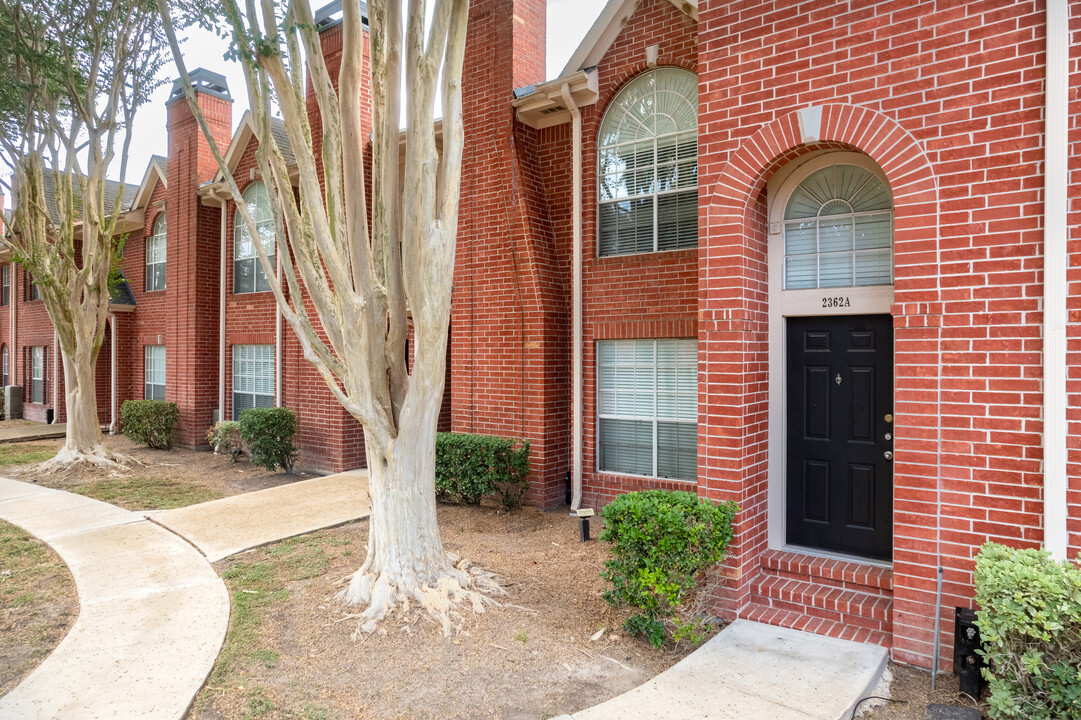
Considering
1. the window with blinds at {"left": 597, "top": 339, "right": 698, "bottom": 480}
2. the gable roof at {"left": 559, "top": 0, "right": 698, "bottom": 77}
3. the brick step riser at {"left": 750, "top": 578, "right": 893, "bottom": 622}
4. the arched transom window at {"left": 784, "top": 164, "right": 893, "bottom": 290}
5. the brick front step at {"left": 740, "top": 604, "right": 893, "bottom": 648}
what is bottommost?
the brick front step at {"left": 740, "top": 604, "right": 893, "bottom": 648}

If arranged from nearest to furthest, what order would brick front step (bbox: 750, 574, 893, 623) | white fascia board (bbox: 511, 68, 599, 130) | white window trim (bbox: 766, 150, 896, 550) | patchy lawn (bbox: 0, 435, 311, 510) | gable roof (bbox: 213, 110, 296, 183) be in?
brick front step (bbox: 750, 574, 893, 623), white window trim (bbox: 766, 150, 896, 550), white fascia board (bbox: 511, 68, 599, 130), patchy lawn (bbox: 0, 435, 311, 510), gable roof (bbox: 213, 110, 296, 183)

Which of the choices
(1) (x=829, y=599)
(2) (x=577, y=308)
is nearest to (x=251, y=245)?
(2) (x=577, y=308)

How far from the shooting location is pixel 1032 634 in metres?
3.40

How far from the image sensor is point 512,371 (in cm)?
898

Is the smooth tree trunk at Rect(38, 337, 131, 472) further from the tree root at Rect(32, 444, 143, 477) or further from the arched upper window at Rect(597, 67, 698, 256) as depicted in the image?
the arched upper window at Rect(597, 67, 698, 256)

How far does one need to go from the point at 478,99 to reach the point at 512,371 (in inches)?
157

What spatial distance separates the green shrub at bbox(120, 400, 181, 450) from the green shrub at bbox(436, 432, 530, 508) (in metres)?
9.22

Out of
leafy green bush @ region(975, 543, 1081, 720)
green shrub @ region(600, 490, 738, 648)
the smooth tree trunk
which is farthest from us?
the smooth tree trunk

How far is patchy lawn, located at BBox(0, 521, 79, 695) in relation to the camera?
4516 mm

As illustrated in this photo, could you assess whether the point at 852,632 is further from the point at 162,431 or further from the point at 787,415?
the point at 162,431

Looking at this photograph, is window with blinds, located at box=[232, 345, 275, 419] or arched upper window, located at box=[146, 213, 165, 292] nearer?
window with blinds, located at box=[232, 345, 275, 419]

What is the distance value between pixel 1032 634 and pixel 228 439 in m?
12.7

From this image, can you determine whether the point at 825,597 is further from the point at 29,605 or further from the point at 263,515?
the point at 263,515

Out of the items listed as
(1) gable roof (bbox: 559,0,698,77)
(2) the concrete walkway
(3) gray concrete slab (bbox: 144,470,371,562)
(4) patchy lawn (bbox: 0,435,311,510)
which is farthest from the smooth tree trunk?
(1) gable roof (bbox: 559,0,698,77)
